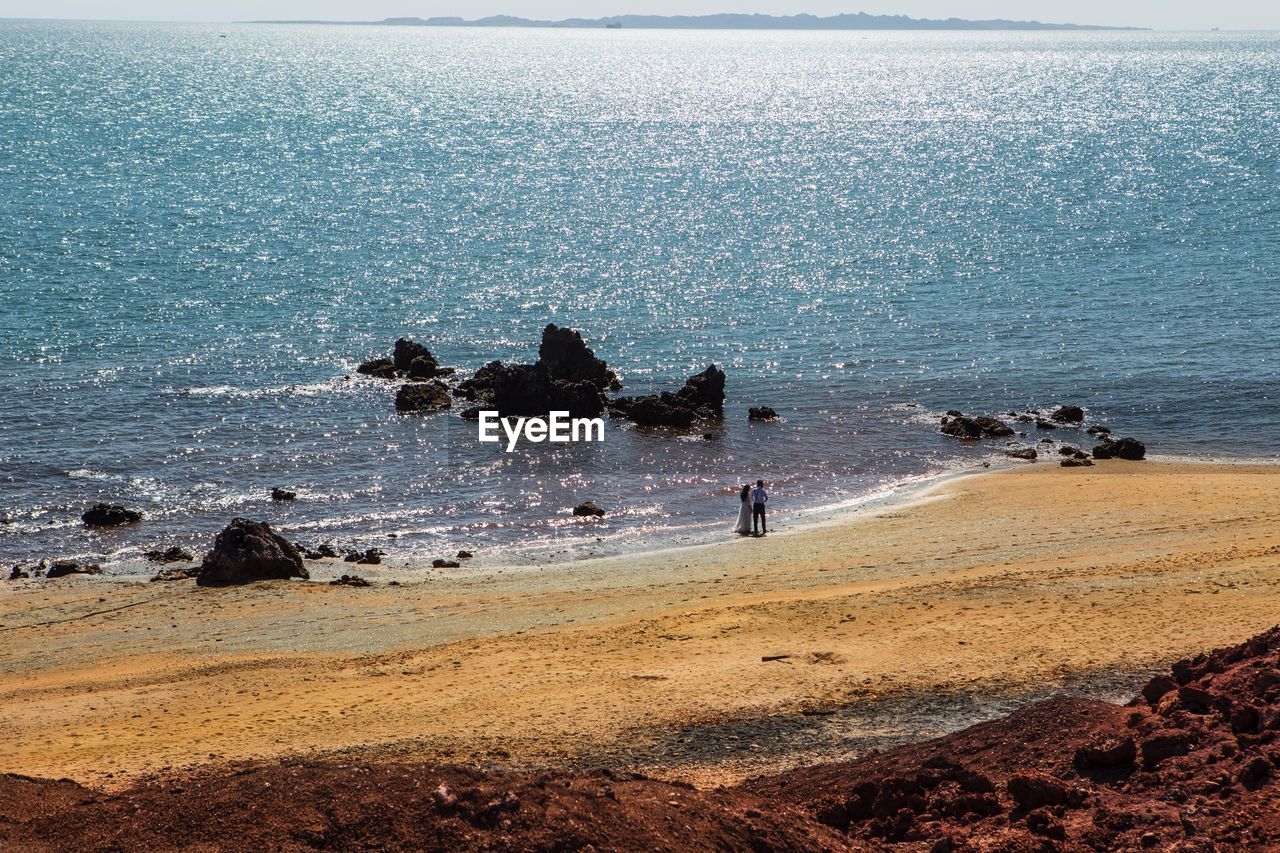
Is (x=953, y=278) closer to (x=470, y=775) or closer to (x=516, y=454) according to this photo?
(x=516, y=454)

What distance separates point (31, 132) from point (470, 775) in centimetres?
13281

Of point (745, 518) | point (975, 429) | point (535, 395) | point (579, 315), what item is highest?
point (579, 315)

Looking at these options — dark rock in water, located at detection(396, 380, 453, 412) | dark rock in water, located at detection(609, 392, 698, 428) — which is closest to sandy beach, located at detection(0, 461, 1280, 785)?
dark rock in water, located at detection(609, 392, 698, 428)

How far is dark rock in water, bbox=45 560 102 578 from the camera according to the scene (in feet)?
104

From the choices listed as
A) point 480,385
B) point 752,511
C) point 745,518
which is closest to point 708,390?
point 480,385

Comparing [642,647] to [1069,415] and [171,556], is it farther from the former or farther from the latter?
[1069,415]

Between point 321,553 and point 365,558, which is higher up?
point 321,553

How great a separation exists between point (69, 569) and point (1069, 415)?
33444 millimetres

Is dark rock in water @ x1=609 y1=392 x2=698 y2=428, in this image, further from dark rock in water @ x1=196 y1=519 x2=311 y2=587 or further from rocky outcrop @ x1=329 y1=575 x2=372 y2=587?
dark rock in water @ x1=196 y1=519 x2=311 y2=587

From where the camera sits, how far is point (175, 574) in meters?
31.6

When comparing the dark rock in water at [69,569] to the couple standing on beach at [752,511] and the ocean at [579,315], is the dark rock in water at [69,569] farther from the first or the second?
the couple standing on beach at [752,511]

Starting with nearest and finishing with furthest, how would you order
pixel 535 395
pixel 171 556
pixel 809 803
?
pixel 809 803
pixel 171 556
pixel 535 395

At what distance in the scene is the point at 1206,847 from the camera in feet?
46.1

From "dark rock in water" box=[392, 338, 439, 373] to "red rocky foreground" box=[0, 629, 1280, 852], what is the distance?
35.8 m
